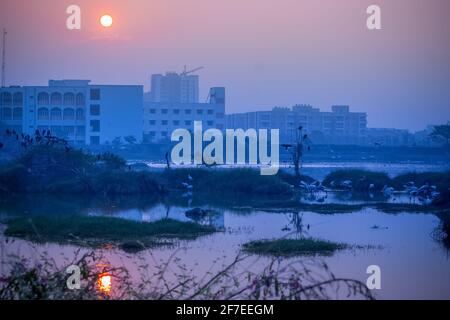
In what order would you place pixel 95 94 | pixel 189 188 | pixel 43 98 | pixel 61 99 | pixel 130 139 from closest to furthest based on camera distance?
pixel 189 188 < pixel 43 98 < pixel 61 99 < pixel 95 94 < pixel 130 139

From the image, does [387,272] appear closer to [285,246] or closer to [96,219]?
[285,246]

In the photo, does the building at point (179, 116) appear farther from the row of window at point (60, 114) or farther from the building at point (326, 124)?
the row of window at point (60, 114)

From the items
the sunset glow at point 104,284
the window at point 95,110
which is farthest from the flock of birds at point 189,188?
the sunset glow at point 104,284

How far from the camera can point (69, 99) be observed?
30.7 m

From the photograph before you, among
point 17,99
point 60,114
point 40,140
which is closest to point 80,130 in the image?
point 60,114

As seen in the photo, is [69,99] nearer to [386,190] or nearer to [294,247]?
[386,190]

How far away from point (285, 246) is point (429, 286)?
215cm

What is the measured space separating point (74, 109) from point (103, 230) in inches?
831

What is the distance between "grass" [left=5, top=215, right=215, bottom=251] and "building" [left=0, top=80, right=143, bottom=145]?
18.1 meters

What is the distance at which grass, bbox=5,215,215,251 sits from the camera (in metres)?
9.80

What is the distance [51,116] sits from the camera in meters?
30.2

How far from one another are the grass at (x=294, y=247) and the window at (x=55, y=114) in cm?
2209

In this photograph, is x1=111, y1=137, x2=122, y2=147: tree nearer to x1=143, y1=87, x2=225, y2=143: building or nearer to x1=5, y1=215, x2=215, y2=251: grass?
x1=143, y1=87, x2=225, y2=143: building

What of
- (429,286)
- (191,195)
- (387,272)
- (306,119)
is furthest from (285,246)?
(306,119)
